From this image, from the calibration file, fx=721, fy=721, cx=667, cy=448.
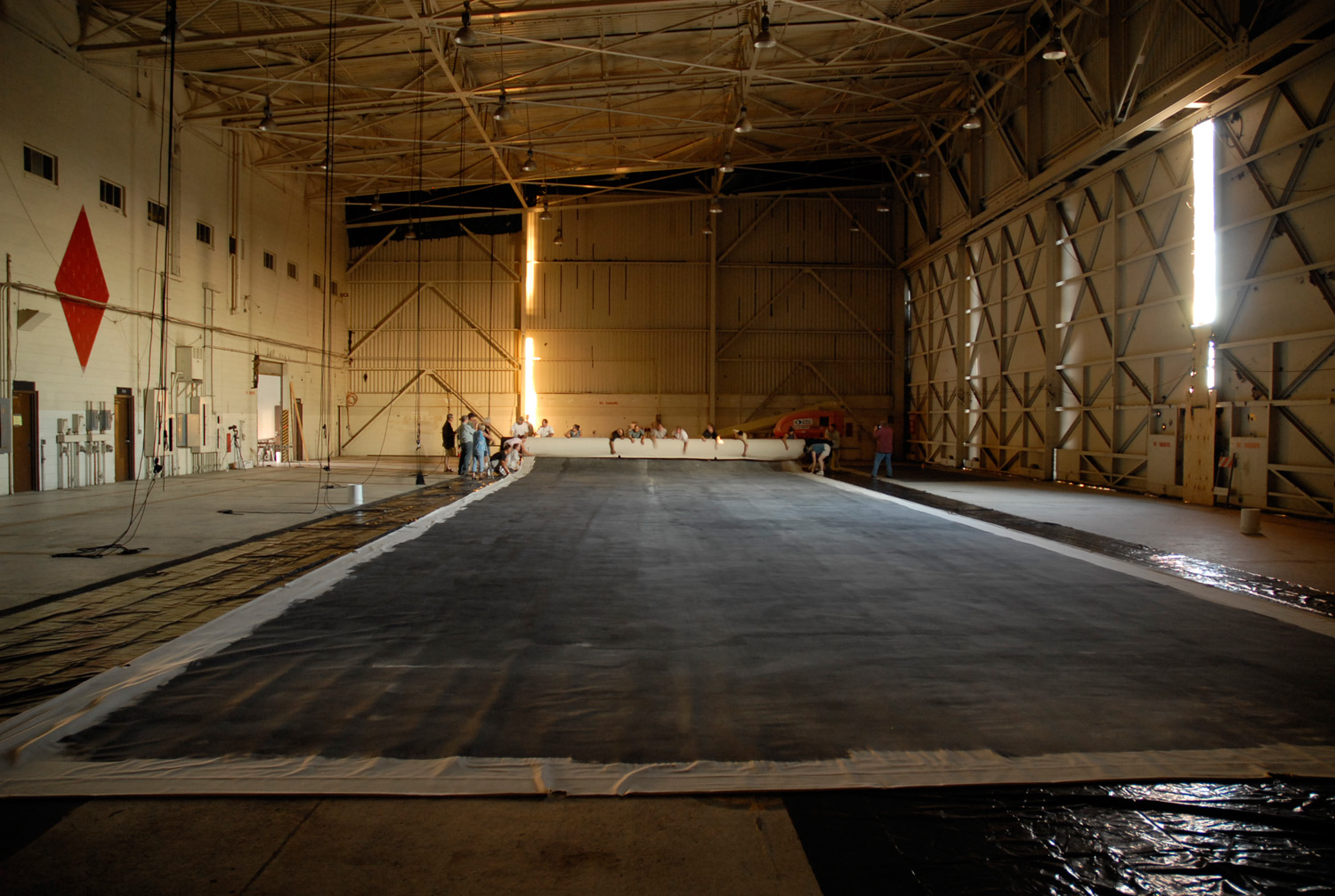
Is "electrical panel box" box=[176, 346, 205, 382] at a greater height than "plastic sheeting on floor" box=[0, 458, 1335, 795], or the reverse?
"electrical panel box" box=[176, 346, 205, 382]

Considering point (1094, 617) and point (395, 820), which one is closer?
point (395, 820)

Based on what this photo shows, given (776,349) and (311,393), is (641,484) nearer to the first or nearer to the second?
(776,349)

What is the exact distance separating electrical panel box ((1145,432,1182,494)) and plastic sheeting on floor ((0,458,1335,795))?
866 centimetres

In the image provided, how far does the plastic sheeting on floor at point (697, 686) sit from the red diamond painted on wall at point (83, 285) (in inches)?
466

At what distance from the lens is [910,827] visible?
239 centimetres

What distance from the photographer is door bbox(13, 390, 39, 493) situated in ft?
42.0

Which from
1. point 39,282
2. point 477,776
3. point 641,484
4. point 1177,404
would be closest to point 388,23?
point 39,282

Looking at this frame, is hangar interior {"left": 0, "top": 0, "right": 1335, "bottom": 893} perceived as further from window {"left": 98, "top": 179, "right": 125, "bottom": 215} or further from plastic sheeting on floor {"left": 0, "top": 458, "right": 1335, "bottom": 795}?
window {"left": 98, "top": 179, "right": 125, "bottom": 215}

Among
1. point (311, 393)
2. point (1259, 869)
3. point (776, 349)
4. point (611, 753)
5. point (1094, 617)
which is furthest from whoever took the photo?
point (776, 349)

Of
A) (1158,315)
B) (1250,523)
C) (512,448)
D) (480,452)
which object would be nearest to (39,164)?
(480,452)

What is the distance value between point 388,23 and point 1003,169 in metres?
15.3

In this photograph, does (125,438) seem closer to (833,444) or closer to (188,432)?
(188,432)

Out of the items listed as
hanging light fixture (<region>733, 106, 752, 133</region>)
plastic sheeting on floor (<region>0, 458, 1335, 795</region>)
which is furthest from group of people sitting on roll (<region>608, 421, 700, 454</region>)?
plastic sheeting on floor (<region>0, 458, 1335, 795</region>)

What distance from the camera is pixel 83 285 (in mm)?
14047
